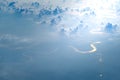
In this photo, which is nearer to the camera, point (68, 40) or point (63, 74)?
point (63, 74)

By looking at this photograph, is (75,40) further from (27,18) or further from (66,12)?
(66,12)

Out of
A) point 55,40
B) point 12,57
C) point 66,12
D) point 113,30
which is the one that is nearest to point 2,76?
point 12,57

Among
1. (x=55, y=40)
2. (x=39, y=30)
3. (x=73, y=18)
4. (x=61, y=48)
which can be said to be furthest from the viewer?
(x=73, y=18)

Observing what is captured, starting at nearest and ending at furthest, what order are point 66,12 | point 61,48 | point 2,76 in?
point 2,76
point 61,48
point 66,12

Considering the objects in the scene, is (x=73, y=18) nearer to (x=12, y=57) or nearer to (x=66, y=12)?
(x=66, y=12)

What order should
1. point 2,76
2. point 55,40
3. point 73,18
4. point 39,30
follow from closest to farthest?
1. point 2,76
2. point 55,40
3. point 39,30
4. point 73,18

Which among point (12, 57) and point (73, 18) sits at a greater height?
point (73, 18)

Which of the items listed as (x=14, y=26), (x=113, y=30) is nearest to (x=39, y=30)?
(x=14, y=26)

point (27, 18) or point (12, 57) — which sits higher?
point (27, 18)

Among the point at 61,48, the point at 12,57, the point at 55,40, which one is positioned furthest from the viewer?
the point at 55,40
